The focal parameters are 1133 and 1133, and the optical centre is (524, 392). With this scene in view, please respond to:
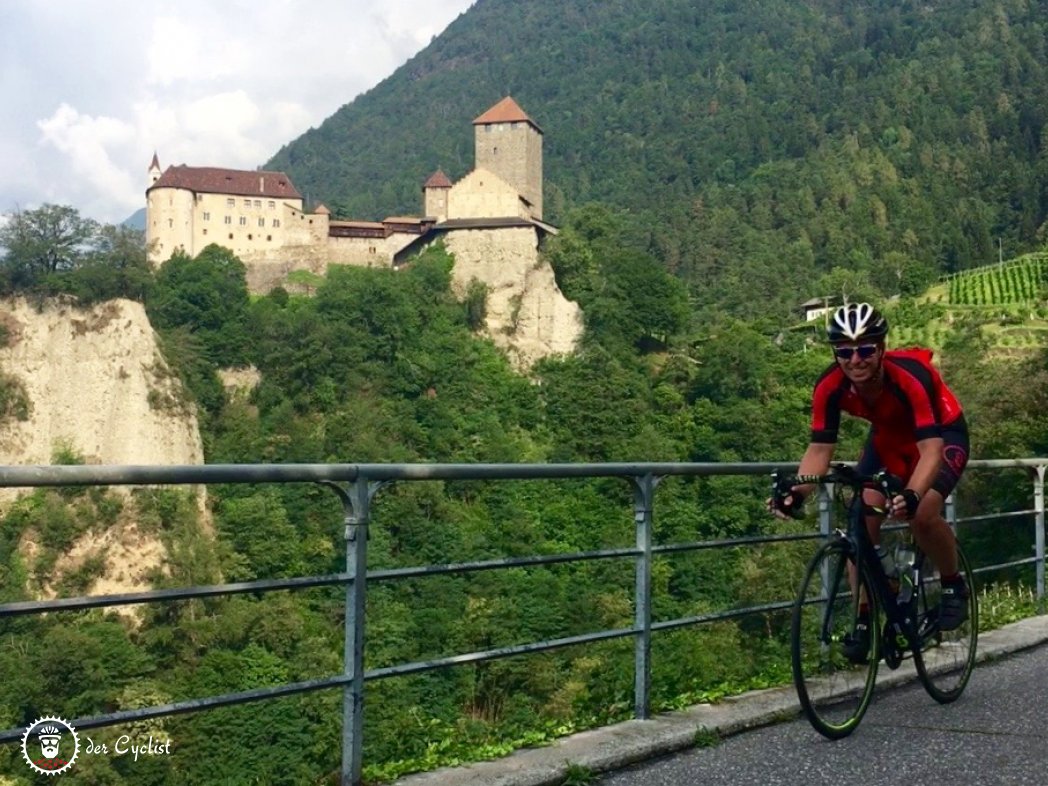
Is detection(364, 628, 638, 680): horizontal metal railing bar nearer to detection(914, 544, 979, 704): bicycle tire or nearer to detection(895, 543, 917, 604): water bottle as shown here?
detection(895, 543, 917, 604): water bottle

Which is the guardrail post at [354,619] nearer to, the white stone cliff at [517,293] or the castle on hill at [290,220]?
the white stone cliff at [517,293]

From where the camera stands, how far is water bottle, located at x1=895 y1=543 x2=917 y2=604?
16.9ft

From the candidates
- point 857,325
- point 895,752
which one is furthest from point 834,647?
point 857,325

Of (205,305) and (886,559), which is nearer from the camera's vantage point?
(886,559)

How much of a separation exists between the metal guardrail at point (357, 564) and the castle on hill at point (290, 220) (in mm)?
76342

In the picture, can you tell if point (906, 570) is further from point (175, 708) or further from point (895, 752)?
point (175, 708)

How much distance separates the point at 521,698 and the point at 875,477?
2.13m

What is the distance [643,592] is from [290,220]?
3407 inches

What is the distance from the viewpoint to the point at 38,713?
4383 mm

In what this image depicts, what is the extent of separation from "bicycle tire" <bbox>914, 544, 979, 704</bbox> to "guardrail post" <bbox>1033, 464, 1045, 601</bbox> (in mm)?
3062

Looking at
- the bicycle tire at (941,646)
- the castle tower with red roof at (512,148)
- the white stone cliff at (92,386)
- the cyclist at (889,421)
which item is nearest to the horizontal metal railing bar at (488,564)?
the cyclist at (889,421)

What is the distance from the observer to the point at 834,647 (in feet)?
15.9

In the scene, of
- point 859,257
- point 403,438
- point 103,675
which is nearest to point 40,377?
point 403,438
